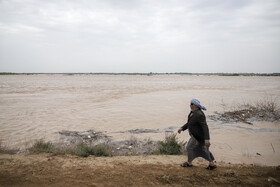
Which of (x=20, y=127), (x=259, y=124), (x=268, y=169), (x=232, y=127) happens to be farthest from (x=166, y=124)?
(x=20, y=127)

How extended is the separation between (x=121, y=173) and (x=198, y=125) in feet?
6.27

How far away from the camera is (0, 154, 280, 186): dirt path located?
3516mm

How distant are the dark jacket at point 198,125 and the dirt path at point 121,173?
75cm

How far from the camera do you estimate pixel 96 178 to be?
367 cm

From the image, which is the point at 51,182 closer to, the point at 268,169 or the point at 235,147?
the point at 268,169

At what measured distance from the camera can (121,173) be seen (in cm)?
388

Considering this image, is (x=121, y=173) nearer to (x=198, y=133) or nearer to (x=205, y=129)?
(x=198, y=133)

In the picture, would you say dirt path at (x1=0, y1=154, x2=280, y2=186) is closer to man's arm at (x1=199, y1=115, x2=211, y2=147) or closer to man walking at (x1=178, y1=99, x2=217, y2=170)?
man walking at (x1=178, y1=99, x2=217, y2=170)

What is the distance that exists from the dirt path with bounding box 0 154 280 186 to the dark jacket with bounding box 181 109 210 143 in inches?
29.7

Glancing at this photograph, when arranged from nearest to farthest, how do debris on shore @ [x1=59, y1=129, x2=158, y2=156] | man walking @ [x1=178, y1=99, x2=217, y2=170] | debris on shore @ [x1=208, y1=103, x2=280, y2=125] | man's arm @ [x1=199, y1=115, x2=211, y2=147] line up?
man's arm @ [x1=199, y1=115, x2=211, y2=147], man walking @ [x1=178, y1=99, x2=217, y2=170], debris on shore @ [x1=59, y1=129, x2=158, y2=156], debris on shore @ [x1=208, y1=103, x2=280, y2=125]

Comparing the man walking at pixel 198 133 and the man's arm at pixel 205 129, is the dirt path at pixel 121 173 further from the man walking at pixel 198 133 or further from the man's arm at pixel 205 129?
the man's arm at pixel 205 129

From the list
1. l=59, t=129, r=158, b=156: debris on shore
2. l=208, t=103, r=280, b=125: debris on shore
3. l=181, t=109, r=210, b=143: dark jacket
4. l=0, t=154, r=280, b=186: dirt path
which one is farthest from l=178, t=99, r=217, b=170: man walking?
l=208, t=103, r=280, b=125: debris on shore

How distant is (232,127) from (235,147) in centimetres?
220

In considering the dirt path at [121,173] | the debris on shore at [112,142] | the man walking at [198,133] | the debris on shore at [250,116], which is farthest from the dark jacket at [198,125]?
the debris on shore at [250,116]
